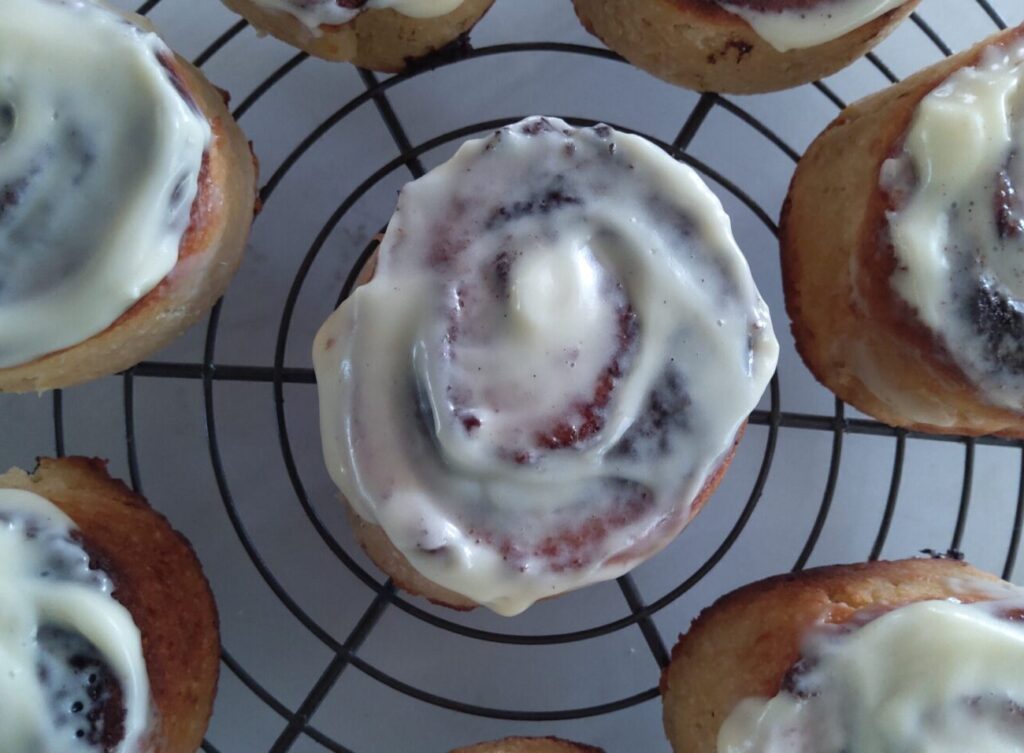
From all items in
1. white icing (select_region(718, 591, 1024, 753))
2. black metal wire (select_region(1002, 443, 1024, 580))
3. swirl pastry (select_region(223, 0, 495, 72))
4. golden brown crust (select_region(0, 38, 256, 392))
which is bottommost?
black metal wire (select_region(1002, 443, 1024, 580))

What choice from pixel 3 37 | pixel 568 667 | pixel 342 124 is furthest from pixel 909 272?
pixel 3 37

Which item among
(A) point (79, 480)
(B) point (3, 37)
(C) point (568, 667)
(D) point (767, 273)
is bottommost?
(C) point (568, 667)

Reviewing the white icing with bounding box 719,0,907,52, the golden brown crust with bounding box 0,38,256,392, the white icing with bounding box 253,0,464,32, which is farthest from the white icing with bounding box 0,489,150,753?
the white icing with bounding box 719,0,907,52

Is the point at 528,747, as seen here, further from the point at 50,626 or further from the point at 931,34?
the point at 931,34

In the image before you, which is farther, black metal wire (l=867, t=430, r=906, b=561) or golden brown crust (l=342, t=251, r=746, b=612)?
black metal wire (l=867, t=430, r=906, b=561)

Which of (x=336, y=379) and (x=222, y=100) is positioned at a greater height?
(x=222, y=100)

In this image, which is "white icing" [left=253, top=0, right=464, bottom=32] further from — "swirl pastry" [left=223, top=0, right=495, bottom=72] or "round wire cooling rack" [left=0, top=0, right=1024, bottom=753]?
"round wire cooling rack" [left=0, top=0, right=1024, bottom=753]

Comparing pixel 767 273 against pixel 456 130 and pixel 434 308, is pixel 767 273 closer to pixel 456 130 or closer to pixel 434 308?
pixel 456 130

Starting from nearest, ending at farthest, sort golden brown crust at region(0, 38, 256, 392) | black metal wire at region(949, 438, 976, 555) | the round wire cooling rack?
golden brown crust at region(0, 38, 256, 392), the round wire cooling rack, black metal wire at region(949, 438, 976, 555)
